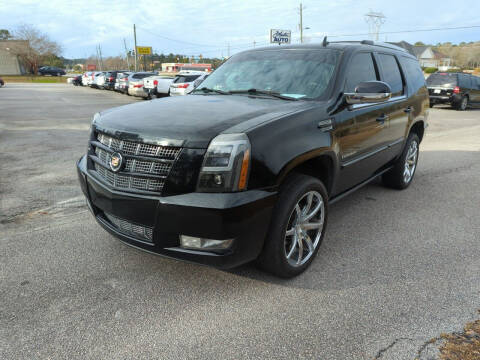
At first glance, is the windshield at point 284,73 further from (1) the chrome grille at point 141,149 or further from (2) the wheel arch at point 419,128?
(2) the wheel arch at point 419,128

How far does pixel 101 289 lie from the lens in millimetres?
2797

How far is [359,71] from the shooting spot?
376 cm

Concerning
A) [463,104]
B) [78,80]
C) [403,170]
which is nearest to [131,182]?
[403,170]

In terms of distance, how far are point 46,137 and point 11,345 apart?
7.80 metres

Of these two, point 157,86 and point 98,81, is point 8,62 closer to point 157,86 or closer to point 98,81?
point 98,81

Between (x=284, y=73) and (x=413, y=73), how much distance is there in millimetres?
2597

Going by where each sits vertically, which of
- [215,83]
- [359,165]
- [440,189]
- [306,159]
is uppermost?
[215,83]

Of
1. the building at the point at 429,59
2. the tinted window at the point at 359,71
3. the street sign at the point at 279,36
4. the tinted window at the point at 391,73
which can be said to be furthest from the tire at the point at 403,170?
the building at the point at 429,59

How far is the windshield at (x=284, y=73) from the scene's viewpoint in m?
3.40

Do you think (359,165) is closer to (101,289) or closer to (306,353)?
(306,353)

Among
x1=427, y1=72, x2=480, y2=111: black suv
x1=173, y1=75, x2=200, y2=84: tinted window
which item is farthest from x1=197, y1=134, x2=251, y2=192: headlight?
x1=427, y1=72, x2=480, y2=111: black suv

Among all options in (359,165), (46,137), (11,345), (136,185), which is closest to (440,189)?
(359,165)

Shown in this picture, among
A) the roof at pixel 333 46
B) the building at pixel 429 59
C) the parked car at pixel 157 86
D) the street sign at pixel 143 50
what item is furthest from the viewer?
the building at pixel 429 59

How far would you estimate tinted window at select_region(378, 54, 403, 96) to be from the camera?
4344 millimetres
